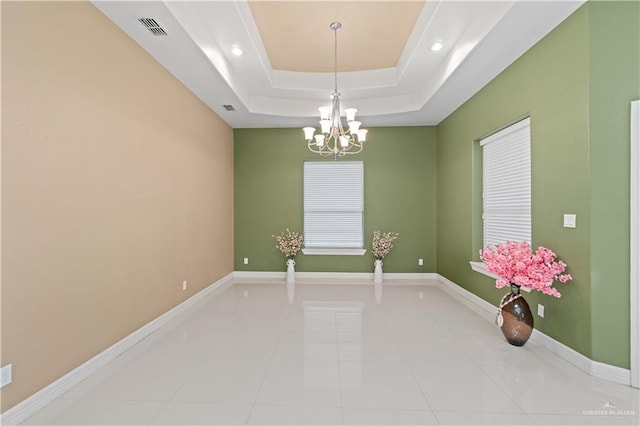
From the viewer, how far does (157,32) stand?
2836mm

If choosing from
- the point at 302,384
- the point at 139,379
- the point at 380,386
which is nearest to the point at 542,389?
the point at 380,386

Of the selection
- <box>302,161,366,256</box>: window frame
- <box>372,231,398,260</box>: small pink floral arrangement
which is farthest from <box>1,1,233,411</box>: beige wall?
<box>372,231,398,260</box>: small pink floral arrangement

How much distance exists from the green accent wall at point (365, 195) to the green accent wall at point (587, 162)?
105 inches

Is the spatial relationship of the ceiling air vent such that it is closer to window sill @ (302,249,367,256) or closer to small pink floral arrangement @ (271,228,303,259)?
small pink floral arrangement @ (271,228,303,259)

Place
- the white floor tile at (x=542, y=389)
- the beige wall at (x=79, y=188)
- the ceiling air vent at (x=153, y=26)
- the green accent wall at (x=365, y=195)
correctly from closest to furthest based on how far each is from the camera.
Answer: the beige wall at (x=79, y=188)
the white floor tile at (x=542, y=389)
the ceiling air vent at (x=153, y=26)
the green accent wall at (x=365, y=195)

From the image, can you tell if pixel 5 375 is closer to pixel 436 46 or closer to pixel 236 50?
pixel 236 50

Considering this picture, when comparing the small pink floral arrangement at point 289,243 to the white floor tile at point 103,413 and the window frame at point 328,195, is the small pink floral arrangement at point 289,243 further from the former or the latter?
the white floor tile at point 103,413

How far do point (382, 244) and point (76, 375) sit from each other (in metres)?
4.58

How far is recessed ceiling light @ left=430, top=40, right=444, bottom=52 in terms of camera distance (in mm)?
3409

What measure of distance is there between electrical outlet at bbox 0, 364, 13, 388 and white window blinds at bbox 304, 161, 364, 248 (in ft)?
14.5

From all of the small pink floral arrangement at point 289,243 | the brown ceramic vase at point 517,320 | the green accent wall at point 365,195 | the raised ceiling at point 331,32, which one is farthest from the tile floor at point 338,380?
the raised ceiling at point 331,32

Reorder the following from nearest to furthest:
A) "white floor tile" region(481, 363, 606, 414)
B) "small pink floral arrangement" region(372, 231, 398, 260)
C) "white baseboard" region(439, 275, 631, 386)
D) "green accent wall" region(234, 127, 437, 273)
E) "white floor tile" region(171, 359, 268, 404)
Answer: "white floor tile" region(481, 363, 606, 414) → "white floor tile" region(171, 359, 268, 404) → "white baseboard" region(439, 275, 631, 386) → "small pink floral arrangement" region(372, 231, 398, 260) → "green accent wall" region(234, 127, 437, 273)

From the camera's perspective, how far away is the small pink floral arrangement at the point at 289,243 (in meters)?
5.74

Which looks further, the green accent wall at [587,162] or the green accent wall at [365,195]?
the green accent wall at [365,195]
